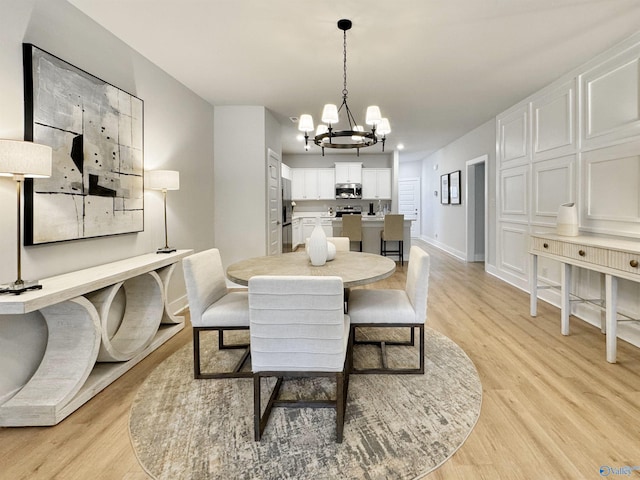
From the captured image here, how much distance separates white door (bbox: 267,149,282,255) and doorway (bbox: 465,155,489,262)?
3610 mm

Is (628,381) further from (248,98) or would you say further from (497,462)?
(248,98)

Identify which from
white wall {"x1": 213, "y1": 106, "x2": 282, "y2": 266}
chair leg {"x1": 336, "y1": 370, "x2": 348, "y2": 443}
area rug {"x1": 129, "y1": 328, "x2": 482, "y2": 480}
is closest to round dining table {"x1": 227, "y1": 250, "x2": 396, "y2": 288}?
chair leg {"x1": 336, "y1": 370, "x2": 348, "y2": 443}

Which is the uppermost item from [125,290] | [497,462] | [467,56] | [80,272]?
[467,56]

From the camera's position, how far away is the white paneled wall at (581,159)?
9.34 ft

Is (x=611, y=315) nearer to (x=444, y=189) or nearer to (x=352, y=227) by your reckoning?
(x=352, y=227)

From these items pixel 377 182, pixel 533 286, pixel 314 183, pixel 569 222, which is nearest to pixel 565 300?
pixel 533 286

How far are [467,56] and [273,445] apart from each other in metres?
3.38

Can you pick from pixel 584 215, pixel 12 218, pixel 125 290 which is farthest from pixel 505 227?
pixel 12 218

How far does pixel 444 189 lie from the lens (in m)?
8.15

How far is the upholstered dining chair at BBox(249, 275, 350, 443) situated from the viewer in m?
1.55

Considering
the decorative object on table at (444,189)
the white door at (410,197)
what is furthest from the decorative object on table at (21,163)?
the white door at (410,197)

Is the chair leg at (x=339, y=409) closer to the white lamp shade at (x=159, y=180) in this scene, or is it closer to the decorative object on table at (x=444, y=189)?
the white lamp shade at (x=159, y=180)

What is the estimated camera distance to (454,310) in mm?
3738

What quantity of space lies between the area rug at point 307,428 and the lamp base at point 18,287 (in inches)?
32.7
